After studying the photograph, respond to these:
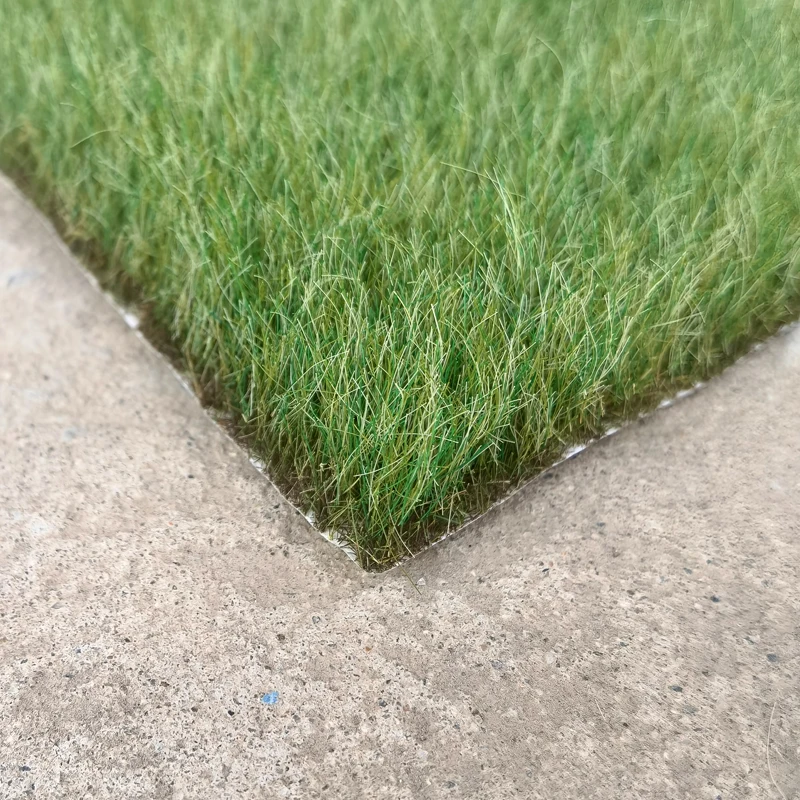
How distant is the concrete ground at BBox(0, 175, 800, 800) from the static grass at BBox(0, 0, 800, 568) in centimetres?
11

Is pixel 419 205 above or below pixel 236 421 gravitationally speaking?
above

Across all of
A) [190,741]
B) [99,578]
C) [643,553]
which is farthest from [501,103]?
[190,741]

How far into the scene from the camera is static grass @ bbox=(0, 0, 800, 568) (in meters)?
1.46

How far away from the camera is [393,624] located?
1300mm

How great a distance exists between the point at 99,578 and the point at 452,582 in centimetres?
59

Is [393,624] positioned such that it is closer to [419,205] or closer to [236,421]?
[236,421]

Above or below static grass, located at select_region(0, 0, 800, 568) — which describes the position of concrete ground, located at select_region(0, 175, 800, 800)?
below

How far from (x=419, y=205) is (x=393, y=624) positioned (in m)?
0.87

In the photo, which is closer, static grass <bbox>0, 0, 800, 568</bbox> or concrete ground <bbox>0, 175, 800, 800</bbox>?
concrete ground <bbox>0, 175, 800, 800</bbox>

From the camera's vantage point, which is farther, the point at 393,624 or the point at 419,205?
the point at 419,205

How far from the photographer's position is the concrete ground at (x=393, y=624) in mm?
1127

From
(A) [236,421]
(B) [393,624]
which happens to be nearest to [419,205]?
(A) [236,421]

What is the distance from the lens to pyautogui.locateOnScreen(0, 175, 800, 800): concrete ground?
44.4 inches

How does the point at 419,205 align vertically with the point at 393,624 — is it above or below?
above
